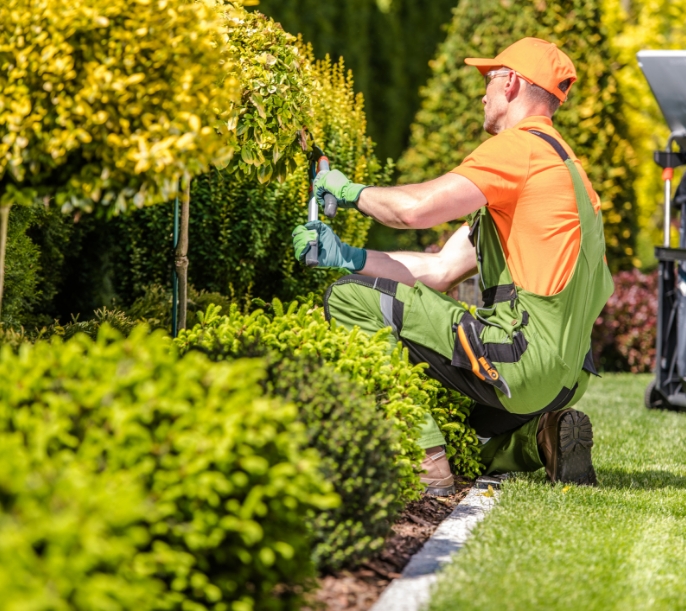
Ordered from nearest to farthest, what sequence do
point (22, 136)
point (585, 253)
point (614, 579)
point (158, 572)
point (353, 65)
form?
point (158, 572) → point (22, 136) → point (614, 579) → point (585, 253) → point (353, 65)

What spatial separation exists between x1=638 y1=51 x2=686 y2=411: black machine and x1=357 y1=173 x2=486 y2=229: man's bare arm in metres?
3.11

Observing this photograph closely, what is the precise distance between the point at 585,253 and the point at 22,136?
2216 millimetres

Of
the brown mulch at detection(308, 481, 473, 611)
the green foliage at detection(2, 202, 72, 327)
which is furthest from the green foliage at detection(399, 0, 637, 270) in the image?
the brown mulch at detection(308, 481, 473, 611)

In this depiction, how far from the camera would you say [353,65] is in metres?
11.4

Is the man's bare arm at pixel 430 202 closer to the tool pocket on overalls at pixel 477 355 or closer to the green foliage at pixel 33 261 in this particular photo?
the tool pocket on overalls at pixel 477 355

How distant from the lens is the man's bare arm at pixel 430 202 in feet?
11.0

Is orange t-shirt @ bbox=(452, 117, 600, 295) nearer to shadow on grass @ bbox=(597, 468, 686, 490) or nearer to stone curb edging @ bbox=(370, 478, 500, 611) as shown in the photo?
stone curb edging @ bbox=(370, 478, 500, 611)

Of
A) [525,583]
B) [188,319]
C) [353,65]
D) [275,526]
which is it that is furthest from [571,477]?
[353,65]

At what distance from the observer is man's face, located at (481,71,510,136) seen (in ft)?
12.5

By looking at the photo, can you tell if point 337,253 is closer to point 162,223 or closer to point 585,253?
point 585,253

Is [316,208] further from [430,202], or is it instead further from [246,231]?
[246,231]

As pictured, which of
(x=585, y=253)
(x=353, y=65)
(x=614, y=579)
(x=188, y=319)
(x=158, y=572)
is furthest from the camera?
(x=353, y=65)

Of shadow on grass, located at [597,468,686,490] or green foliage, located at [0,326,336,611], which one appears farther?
shadow on grass, located at [597,468,686,490]

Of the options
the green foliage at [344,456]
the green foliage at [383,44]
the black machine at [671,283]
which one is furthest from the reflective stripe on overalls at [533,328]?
the green foliage at [383,44]
